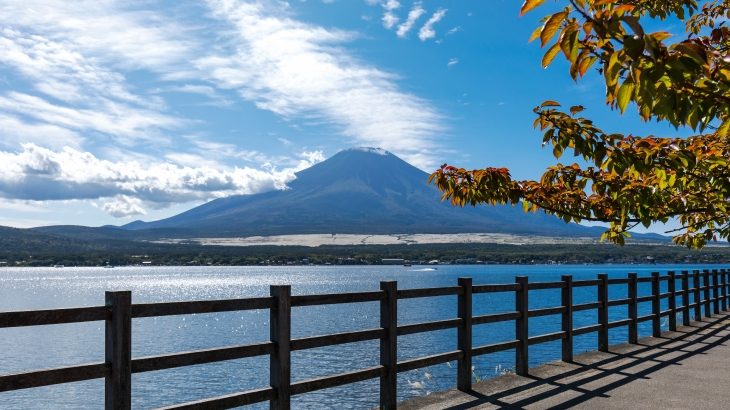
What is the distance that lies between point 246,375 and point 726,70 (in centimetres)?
3849

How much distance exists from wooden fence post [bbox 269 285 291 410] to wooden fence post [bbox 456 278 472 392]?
3.51 metres

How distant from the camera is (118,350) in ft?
22.0

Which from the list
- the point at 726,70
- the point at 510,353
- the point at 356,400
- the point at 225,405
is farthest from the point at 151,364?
the point at 510,353

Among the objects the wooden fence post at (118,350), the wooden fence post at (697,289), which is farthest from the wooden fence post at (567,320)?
the wooden fence post at (697,289)

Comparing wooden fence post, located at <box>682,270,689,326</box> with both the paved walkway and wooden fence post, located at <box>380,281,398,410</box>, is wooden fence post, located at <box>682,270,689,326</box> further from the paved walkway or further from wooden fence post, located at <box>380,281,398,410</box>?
wooden fence post, located at <box>380,281,398,410</box>

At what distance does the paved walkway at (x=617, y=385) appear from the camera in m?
9.91

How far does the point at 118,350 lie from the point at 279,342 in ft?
6.32

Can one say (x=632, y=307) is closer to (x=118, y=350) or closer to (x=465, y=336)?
(x=465, y=336)

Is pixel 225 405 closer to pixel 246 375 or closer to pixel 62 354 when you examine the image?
pixel 246 375

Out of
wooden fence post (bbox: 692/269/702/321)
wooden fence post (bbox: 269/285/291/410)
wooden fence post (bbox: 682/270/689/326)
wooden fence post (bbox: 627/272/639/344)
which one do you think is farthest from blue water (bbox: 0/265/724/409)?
wooden fence post (bbox: 269/285/291/410)

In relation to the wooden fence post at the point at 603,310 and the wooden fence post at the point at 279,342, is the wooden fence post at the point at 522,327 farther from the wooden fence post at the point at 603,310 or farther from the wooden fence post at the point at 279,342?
the wooden fence post at the point at 279,342

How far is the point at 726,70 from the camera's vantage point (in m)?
4.52

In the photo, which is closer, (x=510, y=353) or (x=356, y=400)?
(x=356, y=400)

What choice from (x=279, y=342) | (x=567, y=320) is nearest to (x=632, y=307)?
(x=567, y=320)
